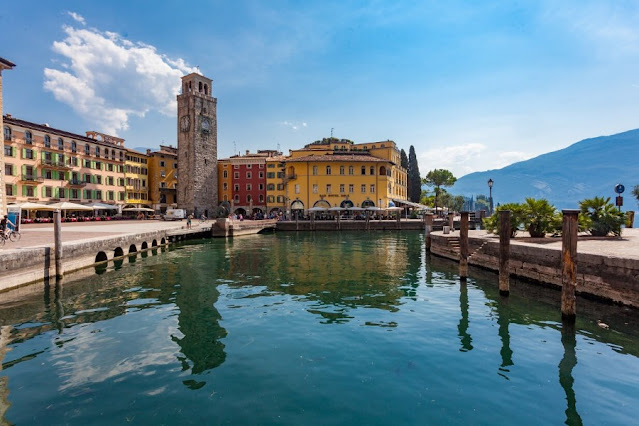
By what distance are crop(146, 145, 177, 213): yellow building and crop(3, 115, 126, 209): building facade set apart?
7.04 m

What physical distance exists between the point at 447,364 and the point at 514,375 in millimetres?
1198

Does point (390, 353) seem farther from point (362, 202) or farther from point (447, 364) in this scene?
point (362, 202)

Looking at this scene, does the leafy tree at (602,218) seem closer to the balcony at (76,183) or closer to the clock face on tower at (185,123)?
the balcony at (76,183)

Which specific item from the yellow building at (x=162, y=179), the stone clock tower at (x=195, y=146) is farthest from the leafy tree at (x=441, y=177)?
the yellow building at (x=162, y=179)

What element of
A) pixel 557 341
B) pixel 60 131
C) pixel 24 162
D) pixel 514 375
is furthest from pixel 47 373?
pixel 60 131

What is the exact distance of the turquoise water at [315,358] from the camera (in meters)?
5.45

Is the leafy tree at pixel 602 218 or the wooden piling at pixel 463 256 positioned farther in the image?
the leafy tree at pixel 602 218

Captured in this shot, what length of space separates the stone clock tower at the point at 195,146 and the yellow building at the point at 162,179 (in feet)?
14.4

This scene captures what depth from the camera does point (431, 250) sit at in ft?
78.4

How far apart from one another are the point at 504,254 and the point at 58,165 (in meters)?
57.5

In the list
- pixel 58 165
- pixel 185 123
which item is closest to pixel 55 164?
pixel 58 165

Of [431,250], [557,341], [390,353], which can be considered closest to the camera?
[390,353]

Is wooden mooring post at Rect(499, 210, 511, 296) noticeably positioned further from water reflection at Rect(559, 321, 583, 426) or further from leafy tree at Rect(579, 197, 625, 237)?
leafy tree at Rect(579, 197, 625, 237)

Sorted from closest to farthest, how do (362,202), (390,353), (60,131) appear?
(390,353) < (60,131) < (362,202)
